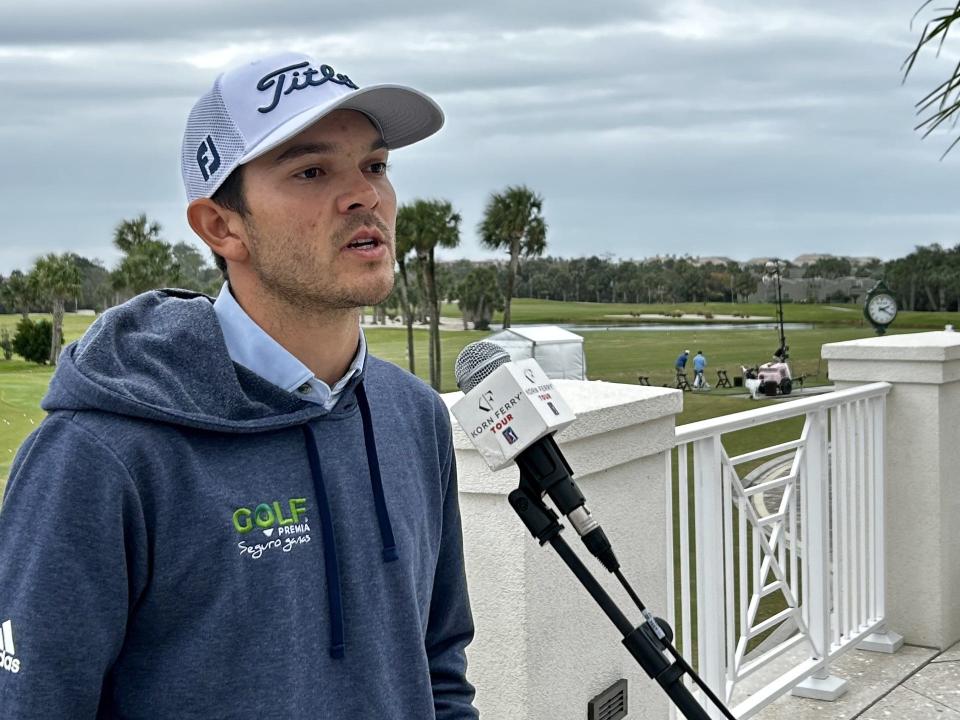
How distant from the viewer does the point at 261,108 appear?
1.20m

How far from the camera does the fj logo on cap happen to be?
121 cm

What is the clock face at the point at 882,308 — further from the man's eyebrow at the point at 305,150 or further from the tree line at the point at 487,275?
the man's eyebrow at the point at 305,150

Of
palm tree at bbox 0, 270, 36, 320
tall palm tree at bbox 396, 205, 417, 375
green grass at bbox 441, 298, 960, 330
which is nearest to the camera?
palm tree at bbox 0, 270, 36, 320

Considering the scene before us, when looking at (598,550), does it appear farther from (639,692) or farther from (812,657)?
(812,657)

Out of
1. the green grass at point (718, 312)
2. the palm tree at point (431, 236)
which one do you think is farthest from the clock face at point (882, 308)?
the palm tree at point (431, 236)

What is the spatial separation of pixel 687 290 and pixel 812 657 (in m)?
34.5

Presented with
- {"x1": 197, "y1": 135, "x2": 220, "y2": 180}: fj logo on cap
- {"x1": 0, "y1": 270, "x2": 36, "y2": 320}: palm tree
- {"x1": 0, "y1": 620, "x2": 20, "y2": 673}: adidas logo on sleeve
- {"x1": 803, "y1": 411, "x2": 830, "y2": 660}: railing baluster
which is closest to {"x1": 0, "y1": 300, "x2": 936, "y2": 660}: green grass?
{"x1": 0, "y1": 270, "x2": 36, "y2": 320}: palm tree

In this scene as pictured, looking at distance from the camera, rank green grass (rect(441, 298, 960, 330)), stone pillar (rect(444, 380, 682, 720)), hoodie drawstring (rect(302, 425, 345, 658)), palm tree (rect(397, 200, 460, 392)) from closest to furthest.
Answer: hoodie drawstring (rect(302, 425, 345, 658)) → stone pillar (rect(444, 380, 682, 720)) → green grass (rect(441, 298, 960, 330)) → palm tree (rect(397, 200, 460, 392))

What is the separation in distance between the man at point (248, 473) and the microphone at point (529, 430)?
10 centimetres

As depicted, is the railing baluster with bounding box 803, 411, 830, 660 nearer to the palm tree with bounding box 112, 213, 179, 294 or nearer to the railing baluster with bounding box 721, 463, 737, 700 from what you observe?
the railing baluster with bounding box 721, 463, 737, 700

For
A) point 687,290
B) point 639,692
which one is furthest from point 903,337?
point 687,290

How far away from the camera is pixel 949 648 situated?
4.42 metres

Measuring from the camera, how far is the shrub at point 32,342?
16672 mm

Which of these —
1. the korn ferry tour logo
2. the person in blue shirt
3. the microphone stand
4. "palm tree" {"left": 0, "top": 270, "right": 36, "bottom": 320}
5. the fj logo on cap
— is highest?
"palm tree" {"left": 0, "top": 270, "right": 36, "bottom": 320}
